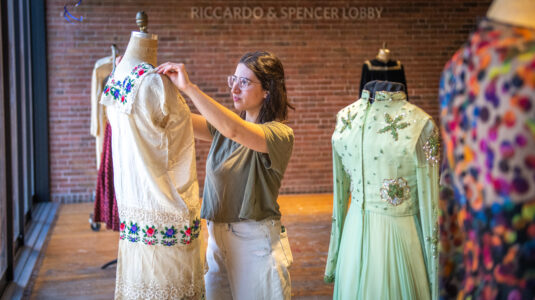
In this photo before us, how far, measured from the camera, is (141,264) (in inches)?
77.7

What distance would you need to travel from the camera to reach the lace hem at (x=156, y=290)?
1964mm

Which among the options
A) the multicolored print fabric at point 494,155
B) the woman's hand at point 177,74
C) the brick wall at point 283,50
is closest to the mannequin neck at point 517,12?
the multicolored print fabric at point 494,155

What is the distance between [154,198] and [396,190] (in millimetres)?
1089

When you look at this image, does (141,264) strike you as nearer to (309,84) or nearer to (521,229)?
(521,229)

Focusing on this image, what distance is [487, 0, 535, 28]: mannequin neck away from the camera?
42.6 inches

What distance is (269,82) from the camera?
7.82ft

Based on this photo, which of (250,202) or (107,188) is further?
(107,188)

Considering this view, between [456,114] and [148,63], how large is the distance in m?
1.24

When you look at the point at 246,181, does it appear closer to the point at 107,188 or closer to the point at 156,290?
the point at 156,290

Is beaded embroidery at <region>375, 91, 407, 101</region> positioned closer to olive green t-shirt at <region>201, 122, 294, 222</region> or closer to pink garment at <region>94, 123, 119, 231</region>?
olive green t-shirt at <region>201, 122, 294, 222</region>

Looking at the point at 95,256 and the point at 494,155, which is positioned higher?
the point at 494,155

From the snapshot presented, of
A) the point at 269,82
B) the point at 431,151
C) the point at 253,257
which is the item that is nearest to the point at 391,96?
the point at 431,151

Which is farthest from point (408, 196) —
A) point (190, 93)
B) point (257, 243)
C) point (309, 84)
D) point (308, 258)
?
point (309, 84)

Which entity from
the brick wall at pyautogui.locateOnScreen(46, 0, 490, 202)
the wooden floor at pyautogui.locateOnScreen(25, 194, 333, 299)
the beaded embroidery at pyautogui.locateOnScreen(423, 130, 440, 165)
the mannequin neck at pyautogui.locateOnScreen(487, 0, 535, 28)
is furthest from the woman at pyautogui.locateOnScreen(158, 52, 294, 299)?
the brick wall at pyautogui.locateOnScreen(46, 0, 490, 202)
